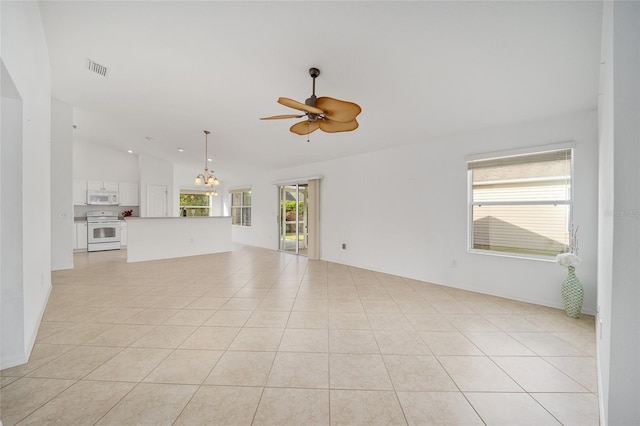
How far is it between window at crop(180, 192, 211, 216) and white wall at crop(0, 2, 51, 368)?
7.28 metres

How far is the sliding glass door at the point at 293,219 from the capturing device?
24.0ft

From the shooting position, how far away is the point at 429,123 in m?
3.78

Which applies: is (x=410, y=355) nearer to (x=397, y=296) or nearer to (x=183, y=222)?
(x=397, y=296)

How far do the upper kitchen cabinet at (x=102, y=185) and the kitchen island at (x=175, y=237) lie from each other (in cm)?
300

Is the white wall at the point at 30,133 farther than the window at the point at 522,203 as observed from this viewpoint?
No

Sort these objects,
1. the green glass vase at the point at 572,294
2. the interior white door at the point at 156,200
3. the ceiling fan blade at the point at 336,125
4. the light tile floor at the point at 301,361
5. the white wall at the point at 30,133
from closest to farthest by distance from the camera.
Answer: the light tile floor at the point at 301,361 → the white wall at the point at 30,133 → the ceiling fan blade at the point at 336,125 → the green glass vase at the point at 572,294 → the interior white door at the point at 156,200

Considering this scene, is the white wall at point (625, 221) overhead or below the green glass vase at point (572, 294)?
overhead

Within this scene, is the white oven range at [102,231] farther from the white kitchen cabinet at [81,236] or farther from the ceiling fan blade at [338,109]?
the ceiling fan blade at [338,109]

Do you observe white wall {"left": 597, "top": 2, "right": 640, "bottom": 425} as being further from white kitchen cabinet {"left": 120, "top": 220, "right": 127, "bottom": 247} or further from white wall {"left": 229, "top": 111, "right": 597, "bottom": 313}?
white kitchen cabinet {"left": 120, "top": 220, "right": 127, "bottom": 247}

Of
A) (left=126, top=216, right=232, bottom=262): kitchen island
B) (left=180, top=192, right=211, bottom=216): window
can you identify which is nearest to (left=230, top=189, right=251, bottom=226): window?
(left=180, top=192, right=211, bottom=216): window

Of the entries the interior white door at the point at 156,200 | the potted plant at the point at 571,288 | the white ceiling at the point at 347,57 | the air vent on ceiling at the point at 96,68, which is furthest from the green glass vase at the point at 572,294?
the interior white door at the point at 156,200

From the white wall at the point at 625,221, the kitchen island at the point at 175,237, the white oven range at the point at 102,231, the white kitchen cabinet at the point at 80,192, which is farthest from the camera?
the white kitchen cabinet at the point at 80,192

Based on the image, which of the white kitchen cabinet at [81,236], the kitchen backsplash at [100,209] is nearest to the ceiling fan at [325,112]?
the white kitchen cabinet at [81,236]

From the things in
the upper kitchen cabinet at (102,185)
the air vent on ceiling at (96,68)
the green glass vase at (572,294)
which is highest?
the air vent on ceiling at (96,68)
